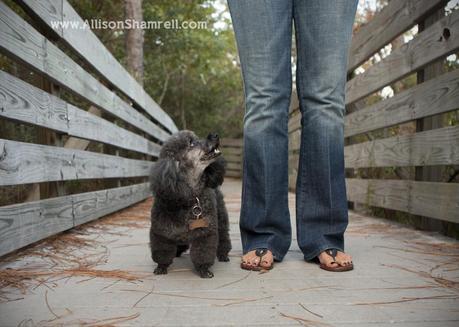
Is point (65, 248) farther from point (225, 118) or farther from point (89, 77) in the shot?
point (225, 118)

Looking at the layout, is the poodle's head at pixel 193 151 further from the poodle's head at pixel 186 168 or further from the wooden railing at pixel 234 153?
the wooden railing at pixel 234 153

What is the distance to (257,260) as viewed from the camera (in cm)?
202

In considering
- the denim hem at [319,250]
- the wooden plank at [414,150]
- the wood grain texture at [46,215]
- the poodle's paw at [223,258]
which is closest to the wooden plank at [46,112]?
the wood grain texture at [46,215]

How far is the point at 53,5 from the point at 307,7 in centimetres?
164

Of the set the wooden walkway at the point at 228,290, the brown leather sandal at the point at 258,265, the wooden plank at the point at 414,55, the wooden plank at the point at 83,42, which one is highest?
the wooden plank at the point at 83,42

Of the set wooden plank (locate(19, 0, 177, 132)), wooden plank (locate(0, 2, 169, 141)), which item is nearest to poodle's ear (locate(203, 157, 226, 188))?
wooden plank (locate(0, 2, 169, 141))

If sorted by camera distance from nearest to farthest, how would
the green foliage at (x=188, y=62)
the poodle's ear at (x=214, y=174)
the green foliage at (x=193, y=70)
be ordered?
the poodle's ear at (x=214, y=174)
the green foliage at (x=188, y=62)
the green foliage at (x=193, y=70)

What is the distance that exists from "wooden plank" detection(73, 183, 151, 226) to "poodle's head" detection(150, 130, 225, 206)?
1.21 m

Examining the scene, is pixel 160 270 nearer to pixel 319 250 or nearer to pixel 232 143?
pixel 319 250

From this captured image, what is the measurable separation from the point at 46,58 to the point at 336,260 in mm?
2033

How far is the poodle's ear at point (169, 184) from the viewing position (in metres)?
1.91

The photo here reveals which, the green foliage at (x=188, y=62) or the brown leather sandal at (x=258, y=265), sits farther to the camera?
the green foliage at (x=188, y=62)

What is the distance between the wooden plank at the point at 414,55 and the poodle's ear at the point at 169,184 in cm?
182

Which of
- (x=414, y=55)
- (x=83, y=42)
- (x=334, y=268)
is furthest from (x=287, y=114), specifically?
(x=83, y=42)
